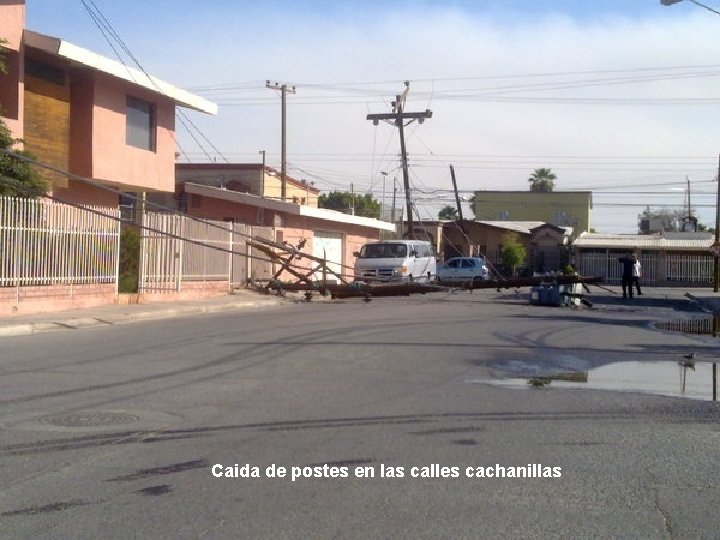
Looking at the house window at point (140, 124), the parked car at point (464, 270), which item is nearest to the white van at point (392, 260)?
the parked car at point (464, 270)

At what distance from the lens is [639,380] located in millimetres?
13164

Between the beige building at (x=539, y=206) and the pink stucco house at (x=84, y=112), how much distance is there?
58.2 m

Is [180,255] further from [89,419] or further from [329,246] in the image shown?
[89,419]

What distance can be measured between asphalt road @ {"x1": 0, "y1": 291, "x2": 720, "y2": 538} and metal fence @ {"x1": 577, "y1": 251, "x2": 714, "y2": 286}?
44835 millimetres

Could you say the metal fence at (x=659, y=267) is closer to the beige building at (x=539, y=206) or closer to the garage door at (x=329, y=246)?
the garage door at (x=329, y=246)

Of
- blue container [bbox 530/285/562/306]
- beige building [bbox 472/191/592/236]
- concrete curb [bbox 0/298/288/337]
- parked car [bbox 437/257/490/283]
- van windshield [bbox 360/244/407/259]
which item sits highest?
beige building [bbox 472/191/592/236]

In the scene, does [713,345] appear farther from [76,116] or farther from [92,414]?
[76,116]

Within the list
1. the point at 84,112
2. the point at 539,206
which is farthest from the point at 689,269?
the point at 84,112

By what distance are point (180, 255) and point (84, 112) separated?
522cm

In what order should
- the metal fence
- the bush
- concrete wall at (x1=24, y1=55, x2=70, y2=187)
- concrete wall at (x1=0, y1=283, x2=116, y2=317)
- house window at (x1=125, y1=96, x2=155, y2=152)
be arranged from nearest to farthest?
1. concrete wall at (x1=0, y1=283, x2=116, y2=317)
2. the bush
3. concrete wall at (x1=24, y1=55, x2=70, y2=187)
4. house window at (x1=125, y1=96, x2=155, y2=152)
5. the metal fence

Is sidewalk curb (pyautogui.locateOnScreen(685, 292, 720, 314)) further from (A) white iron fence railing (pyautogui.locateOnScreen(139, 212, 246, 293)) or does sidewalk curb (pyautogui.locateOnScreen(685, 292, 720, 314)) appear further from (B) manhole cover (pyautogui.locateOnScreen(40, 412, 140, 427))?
(B) manhole cover (pyautogui.locateOnScreen(40, 412, 140, 427))

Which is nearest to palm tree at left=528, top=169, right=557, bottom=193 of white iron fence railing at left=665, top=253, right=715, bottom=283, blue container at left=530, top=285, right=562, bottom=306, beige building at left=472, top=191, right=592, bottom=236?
beige building at left=472, top=191, right=592, bottom=236

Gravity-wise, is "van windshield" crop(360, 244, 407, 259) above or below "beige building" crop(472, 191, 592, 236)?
below

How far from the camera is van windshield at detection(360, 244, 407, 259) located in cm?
3759
